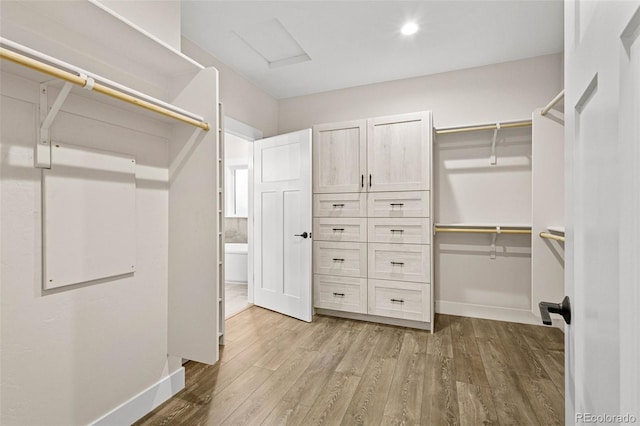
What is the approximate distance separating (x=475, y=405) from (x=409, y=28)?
2.74 metres

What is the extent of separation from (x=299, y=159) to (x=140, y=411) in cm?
238

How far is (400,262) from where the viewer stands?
2.95 metres

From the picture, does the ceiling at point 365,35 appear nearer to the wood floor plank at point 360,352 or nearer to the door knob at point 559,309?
the door knob at point 559,309

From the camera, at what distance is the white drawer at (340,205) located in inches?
122

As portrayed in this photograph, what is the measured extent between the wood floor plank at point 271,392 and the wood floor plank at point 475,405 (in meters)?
1.03

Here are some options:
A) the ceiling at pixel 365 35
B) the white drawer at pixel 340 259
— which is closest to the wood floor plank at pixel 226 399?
the white drawer at pixel 340 259

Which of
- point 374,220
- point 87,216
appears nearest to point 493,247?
point 374,220

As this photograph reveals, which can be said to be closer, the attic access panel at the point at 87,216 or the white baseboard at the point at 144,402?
the attic access panel at the point at 87,216

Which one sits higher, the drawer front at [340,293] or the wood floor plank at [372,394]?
the drawer front at [340,293]

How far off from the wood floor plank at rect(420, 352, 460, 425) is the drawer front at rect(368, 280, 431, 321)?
0.53 meters

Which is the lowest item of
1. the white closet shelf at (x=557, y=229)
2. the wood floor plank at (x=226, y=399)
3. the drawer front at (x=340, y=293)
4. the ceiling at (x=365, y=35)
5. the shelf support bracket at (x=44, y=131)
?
the wood floor plank at (x=226, y=399)

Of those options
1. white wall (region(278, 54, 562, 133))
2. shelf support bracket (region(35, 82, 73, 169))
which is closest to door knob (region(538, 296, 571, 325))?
shelf support bracket (region(35, 82, 73, 169))

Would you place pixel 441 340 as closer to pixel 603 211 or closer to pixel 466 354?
pixel 466 354

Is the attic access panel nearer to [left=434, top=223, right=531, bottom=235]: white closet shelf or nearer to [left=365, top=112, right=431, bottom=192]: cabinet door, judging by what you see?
[left=365, top=112, right=431, bottom=192]: cabinet door
